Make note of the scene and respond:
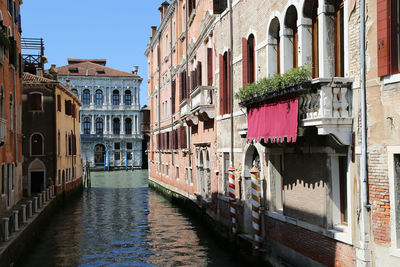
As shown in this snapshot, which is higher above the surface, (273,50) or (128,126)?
(128,126)

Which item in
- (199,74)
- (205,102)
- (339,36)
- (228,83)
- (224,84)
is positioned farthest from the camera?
(199,74)

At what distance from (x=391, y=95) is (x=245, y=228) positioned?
20.2ft

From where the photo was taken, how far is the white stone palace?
5516 centimetres

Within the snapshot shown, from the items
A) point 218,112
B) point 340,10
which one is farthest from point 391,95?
point 218,112

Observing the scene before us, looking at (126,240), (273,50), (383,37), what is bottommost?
(126,240)

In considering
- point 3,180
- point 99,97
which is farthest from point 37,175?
point 99,97

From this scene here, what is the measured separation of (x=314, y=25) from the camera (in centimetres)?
773

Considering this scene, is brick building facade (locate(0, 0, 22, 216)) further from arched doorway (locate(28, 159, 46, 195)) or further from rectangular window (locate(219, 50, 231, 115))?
rectangular window (locate(219, 50, 231, 115))

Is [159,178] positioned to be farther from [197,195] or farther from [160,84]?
[197,195]

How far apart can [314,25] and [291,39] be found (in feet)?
2.76

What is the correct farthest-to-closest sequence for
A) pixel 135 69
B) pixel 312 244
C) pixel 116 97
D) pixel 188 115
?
1. pixel 135 69
2. pixel 116 97
3. pixel 188 115
4. pixel 312 244

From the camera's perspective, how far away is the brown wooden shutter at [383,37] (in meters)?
5.67

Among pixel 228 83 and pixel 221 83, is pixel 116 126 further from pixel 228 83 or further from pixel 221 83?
pixel 228 83

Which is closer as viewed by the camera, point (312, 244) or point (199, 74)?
point (312, 244)
